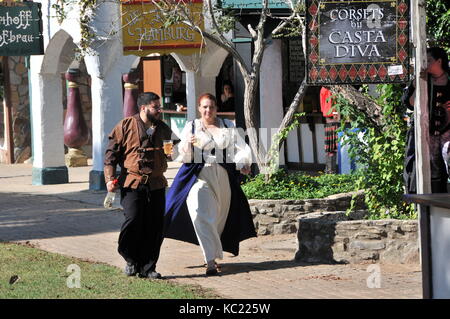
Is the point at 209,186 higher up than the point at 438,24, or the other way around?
the point at 438,24

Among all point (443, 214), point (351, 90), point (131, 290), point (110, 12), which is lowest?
point (131, 290)

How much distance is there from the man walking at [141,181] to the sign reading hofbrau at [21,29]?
8.59 meters

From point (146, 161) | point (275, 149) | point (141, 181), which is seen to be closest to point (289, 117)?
point (275, 149)

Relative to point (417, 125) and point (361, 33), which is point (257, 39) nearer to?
point (361, 33)

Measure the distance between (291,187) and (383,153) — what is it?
9.07 feet

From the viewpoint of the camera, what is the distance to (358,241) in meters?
10.5

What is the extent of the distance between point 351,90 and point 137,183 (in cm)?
272

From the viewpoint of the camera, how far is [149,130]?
400 inches

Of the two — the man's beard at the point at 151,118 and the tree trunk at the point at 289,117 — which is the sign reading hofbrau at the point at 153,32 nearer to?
the tree trunk at the point at 289,117

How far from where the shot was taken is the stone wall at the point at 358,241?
33.8 ft

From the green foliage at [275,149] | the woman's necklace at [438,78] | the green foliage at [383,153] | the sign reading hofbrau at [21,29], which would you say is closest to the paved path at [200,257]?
the green foliage at [383,153]

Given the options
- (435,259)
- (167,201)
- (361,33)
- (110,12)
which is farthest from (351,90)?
(110,12)

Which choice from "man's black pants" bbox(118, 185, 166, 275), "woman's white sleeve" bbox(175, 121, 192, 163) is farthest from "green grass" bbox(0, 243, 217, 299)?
"woman's white sleeve" bbox(175, 121, 192, 163)

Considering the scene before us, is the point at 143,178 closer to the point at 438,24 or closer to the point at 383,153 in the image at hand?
the point at 383,153
